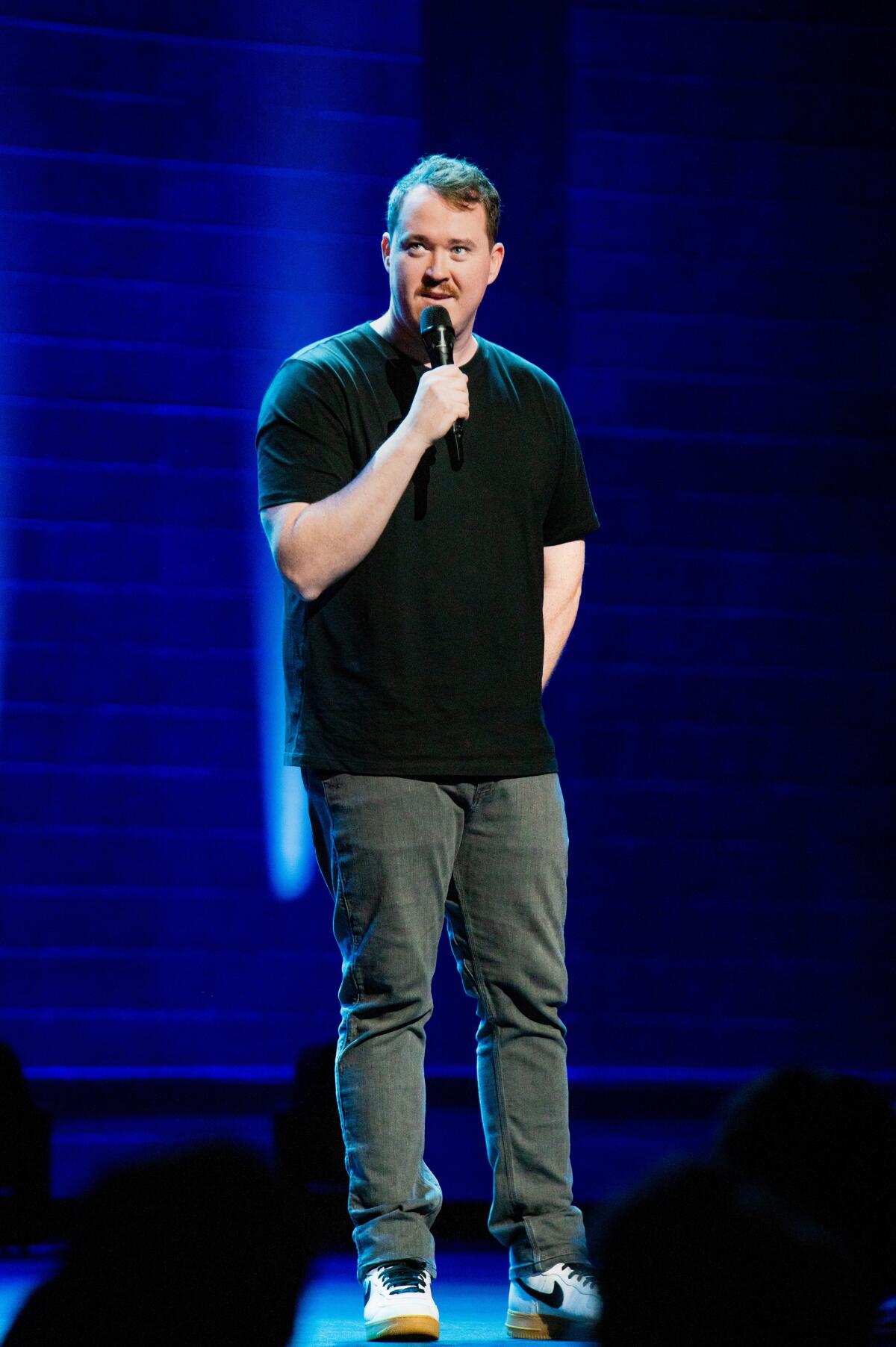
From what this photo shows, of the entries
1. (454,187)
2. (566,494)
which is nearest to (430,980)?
(566,494)

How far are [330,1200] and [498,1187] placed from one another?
1.32m

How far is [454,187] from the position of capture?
225 centimetres

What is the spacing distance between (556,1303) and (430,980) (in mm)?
459

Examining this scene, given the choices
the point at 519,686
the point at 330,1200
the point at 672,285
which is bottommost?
the point at 330,1200

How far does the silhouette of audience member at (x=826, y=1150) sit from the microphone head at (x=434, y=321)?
1159 mm

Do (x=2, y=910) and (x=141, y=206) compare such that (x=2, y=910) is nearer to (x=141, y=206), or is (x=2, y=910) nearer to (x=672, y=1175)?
(x=141, y=206)

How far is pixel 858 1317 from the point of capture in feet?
2.96

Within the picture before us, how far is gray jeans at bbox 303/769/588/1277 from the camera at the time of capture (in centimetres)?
214

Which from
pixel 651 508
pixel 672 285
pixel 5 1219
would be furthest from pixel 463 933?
pixel 672 285

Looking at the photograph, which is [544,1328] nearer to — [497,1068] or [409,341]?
[497,1068]

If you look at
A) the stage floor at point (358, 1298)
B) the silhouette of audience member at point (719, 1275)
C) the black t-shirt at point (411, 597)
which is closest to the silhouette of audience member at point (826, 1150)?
the silhouette of audience member at point (719, 1275)

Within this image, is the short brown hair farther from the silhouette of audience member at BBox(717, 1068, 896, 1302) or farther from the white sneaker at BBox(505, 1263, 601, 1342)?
the white sneaker at BBox(505, 1263, 601, 1342)

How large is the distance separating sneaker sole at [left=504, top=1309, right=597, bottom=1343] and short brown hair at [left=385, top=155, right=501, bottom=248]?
1522 millimetres

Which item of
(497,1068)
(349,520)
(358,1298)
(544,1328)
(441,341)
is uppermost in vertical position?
(441,341)
